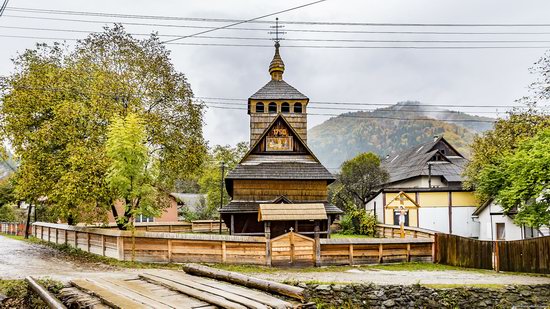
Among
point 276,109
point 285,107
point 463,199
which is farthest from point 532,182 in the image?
point 463,199

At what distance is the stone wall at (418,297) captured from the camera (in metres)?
13.5

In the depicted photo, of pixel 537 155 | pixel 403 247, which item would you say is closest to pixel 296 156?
pixel 403 247

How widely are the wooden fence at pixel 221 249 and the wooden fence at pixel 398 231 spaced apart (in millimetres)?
5940

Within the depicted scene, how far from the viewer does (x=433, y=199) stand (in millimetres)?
35906

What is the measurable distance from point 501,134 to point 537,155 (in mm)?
14015

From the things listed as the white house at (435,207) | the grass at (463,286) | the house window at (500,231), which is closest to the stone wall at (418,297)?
the grass at (463,286)

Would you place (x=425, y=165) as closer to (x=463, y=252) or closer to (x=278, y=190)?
(x=278, y=190)

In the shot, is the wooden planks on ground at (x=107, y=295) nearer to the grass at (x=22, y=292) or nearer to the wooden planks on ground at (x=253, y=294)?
the wooden planks on ground at (x=253, y=294)

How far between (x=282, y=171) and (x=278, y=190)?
4.02 feet

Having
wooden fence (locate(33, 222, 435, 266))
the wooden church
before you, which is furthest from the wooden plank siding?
wooden fence (locate(33, 222, 435, 266))

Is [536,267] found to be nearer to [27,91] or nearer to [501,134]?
[501,134]

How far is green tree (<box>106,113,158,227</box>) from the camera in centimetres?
1791

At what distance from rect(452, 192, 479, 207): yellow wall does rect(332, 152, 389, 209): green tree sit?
341 inches

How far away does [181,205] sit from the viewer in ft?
174
